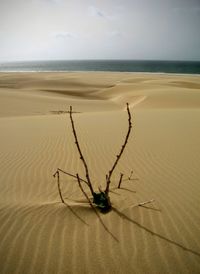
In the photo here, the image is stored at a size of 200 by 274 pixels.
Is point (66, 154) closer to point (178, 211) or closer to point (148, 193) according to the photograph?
point (148, 193)

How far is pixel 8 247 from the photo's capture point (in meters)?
2.92

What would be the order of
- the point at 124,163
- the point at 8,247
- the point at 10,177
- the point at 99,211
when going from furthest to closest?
the point at 124,163 < the point at 10,177 < the point at 99,211 < the point at 8,247

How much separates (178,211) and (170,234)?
0.53 m

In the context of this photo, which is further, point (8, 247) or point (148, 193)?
point (148, 193)

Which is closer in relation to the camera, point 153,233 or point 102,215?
point 153,233

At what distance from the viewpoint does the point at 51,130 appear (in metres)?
9.20

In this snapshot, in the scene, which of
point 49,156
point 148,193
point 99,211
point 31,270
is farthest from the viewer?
point 49,156

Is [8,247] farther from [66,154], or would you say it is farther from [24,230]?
[66,154]

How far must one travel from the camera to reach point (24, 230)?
10.5 ft

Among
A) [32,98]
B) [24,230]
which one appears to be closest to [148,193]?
[24,230]

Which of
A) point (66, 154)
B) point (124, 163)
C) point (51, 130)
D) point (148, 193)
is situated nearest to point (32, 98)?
point (51, 130)

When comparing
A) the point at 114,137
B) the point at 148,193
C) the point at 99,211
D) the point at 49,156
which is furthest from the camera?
the point at 114,137

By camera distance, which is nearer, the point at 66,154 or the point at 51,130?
the point at 66,154

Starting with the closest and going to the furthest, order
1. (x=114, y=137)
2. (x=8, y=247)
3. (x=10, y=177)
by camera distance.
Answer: (x=8, y=247)
(x=10, y=177)
(x=114, y=137)
